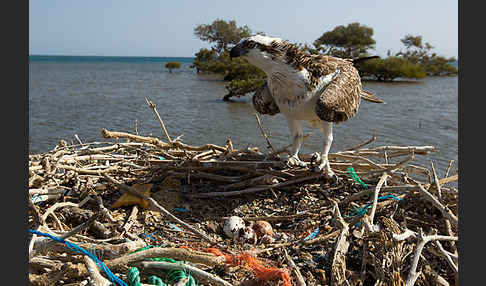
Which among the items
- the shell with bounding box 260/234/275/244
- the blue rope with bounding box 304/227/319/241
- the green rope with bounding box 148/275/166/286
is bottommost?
the shell with bounding box 260/234/275/244

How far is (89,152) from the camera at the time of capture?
4387 mm

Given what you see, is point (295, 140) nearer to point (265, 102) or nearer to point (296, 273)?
point (265, 102)

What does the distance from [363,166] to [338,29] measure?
48070mm

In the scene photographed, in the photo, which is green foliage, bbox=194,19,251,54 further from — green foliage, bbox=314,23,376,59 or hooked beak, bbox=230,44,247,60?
hooked beak, bbox=230,44,247,60

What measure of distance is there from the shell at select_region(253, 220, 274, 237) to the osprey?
0.96 metres

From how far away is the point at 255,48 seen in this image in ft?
11.4

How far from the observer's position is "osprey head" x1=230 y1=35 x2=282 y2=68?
347 centimetres

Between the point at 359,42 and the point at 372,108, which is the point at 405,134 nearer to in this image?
the point at 372,108

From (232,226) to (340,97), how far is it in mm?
1648

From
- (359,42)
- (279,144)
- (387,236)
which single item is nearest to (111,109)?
(279,144)

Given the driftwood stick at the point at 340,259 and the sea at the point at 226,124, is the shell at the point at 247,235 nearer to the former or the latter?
the driftwood stick at the point at 340,259

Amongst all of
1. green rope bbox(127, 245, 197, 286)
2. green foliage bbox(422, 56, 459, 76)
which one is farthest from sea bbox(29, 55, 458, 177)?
green foliage bbox(422, 56, 459, 76)

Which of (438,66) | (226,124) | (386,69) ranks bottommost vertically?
(226,124)

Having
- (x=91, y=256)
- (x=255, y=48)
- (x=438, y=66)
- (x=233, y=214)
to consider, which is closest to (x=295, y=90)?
(x=255, y=48)
